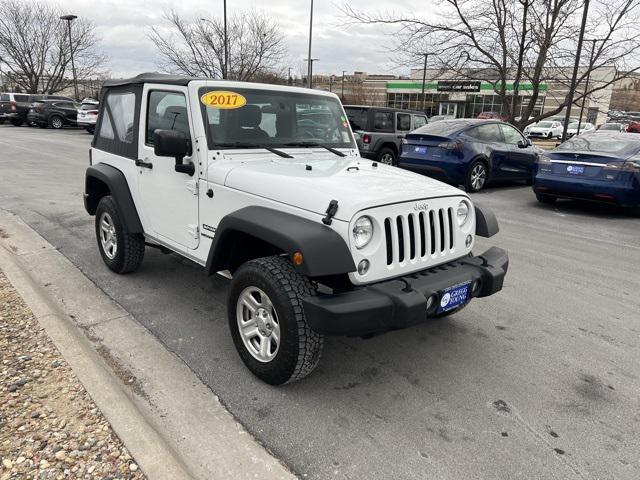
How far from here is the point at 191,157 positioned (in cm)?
352

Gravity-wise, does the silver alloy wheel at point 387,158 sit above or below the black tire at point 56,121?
below

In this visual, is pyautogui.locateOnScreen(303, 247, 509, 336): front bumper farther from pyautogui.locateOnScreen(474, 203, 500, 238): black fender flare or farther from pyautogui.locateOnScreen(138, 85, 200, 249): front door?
pyautogui.locateOnScreen(138, 85, 200, 249): front door

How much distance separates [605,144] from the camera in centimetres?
851

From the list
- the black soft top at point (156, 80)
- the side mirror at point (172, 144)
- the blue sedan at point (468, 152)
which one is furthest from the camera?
the blue sedan at point (468, 152)

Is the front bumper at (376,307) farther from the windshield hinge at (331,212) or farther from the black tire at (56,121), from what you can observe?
the black tire at (56,121)

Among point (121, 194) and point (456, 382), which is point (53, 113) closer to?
point (121, 194)

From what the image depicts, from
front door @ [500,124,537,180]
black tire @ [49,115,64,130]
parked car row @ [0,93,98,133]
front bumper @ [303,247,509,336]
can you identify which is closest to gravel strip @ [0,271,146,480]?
front bumper @ [303,247,509,336]

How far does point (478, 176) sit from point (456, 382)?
780cm

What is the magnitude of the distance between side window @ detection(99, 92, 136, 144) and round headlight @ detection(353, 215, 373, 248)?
259 cm

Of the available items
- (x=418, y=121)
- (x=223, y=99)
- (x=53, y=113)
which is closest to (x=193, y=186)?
(x=223, y=99)

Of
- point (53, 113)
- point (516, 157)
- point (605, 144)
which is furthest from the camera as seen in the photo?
point (53, 113)

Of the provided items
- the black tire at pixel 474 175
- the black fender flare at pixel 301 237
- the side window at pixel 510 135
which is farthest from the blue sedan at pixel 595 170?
the black fender flare at pixel 301 237

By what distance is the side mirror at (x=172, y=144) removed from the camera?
10.7ft

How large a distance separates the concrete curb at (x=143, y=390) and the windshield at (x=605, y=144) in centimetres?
800
